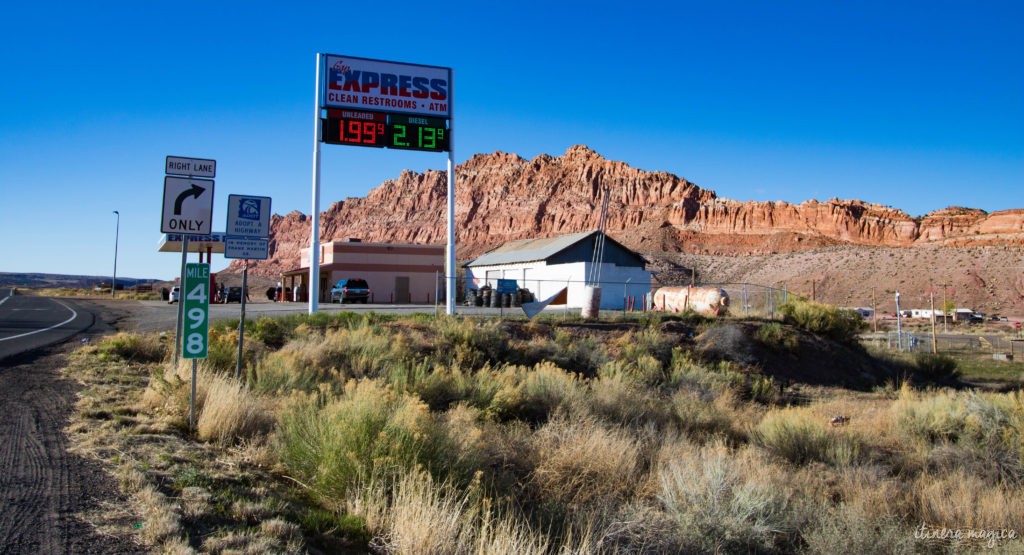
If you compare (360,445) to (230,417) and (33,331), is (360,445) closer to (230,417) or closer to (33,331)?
(230,417)

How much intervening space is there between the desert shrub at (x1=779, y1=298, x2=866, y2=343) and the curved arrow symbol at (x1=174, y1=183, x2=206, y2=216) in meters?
23.2

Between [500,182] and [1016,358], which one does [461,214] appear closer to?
[500,182]

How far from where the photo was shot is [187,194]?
9.43m

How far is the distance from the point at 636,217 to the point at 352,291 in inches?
4427

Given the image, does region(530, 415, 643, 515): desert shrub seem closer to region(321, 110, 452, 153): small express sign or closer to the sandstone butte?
region(321, 110, 452, 153): small express sign

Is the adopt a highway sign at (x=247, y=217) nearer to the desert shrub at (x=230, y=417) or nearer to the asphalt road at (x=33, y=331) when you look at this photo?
the desert shrub at (x=230, y=417)

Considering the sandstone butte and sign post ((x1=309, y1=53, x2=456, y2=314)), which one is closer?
sign post ((x1=309, y1=53, x2=456, y2=314))

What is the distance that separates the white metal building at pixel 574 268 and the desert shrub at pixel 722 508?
29964 millimetres

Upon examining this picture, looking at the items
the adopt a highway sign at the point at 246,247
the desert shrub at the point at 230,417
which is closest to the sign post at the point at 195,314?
the desert shrub at the point at 230,417

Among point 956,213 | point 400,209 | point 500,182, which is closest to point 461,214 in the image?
point 500,182

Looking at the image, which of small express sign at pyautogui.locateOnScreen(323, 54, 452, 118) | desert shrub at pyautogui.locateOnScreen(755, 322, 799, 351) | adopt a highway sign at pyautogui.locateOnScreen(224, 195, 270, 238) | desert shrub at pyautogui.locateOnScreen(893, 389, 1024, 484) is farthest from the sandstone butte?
adopt a highway sign at pyautogui.locateOnScreen(224, 195, 270, 238)

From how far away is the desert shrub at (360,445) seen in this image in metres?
6.35

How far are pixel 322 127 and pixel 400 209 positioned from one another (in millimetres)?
170613

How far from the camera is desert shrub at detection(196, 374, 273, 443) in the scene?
8016mm
